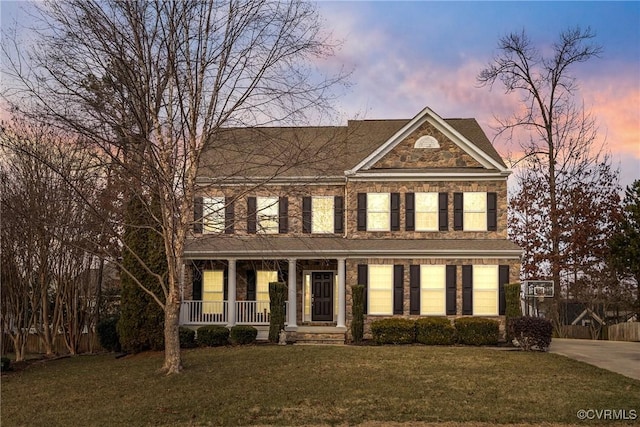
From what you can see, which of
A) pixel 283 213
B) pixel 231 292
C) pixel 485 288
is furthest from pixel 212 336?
pixel 485 288

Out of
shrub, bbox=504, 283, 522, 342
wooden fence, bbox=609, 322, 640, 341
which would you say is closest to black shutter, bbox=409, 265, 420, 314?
shrub, bbox=504, 283, 522, 342

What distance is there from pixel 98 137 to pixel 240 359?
22.5 feet

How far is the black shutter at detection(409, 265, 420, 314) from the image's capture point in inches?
904

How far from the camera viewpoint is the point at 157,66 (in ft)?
44.4

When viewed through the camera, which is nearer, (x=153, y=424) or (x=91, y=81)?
(x=153, y=424)

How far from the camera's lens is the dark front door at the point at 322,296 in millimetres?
24719

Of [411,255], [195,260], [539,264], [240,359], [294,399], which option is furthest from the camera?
[539,264]

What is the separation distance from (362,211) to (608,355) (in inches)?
356

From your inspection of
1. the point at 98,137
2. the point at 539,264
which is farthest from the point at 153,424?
the point at 539,264

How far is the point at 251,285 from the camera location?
24953 mm

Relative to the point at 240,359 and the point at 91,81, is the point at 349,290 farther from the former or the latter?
the point at 91,81

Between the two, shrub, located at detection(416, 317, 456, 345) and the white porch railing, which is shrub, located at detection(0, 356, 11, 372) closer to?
the white porch railing

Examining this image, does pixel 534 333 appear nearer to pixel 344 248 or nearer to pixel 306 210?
pixel 344 248

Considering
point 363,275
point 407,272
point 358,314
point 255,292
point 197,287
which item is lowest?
point 358,314
